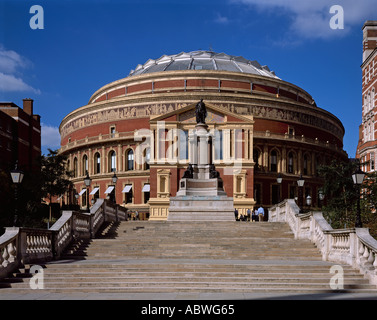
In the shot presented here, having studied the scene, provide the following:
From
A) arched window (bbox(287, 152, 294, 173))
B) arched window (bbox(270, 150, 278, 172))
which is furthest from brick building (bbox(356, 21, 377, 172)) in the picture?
arched window (bbox(270, 150, 278, 172))

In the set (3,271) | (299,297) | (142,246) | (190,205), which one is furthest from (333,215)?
(3,271)

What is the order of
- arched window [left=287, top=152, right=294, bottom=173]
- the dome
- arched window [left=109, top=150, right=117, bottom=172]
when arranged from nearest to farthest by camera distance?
arched window [left=287, top=152, right=294, bottom=173] < arched window [left=109, top=150, right=117, bottom=172] < the dome

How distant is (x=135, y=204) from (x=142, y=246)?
44973 millimetres

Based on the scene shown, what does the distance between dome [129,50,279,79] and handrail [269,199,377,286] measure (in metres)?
56.6

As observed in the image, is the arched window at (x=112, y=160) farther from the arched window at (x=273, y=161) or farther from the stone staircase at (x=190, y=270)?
the stone staircase at (x=190, y=270)

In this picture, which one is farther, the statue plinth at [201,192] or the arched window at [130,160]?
the arched window at [130,160]

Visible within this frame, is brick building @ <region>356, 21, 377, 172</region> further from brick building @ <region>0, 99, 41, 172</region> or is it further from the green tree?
brick building @ <region>0, 99, 41, 172</region>

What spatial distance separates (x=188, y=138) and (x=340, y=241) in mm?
41439

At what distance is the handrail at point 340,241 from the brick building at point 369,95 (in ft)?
125

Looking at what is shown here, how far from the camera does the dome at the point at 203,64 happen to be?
7972 cm

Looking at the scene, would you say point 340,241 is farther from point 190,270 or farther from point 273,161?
point 273,161

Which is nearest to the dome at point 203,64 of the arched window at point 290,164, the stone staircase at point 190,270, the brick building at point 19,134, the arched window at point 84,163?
the arched window at point 290,164

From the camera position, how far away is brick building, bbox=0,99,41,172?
207 ft

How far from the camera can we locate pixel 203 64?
80.3 m
